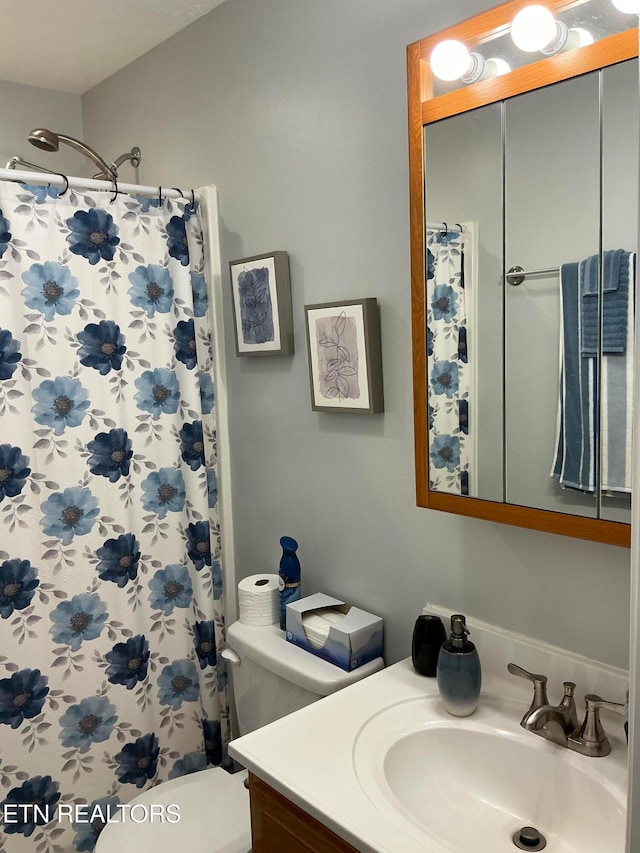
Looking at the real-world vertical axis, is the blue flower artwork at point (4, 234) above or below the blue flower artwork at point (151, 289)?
above

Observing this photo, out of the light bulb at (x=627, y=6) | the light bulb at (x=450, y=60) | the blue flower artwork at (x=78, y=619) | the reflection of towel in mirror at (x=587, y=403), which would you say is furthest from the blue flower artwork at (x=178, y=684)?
the light bulb at (x=627, y=6)

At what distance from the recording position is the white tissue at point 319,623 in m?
1.71

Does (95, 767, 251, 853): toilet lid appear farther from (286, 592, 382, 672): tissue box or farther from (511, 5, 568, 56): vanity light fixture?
(511, 5, 568, 56): vanity light fixture

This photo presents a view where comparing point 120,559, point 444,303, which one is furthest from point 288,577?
point 444,303

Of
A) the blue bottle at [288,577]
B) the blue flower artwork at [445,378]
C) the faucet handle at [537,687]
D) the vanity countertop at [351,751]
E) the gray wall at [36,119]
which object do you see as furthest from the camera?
the gray wall at [36,119]

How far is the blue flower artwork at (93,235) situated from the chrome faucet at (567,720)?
4.65 feet

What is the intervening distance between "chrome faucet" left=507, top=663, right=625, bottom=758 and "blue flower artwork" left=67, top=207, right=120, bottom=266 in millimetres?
1418

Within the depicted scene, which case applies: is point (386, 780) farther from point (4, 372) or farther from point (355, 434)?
point (4, 372)

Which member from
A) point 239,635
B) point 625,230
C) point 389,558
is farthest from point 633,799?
point 239,635

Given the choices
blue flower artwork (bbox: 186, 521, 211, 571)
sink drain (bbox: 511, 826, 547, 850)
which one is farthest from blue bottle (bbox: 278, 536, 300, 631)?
sink drain (bbox: 511, 826, 547, 850)

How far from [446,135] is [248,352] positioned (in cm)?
86

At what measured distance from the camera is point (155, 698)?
6.94ft

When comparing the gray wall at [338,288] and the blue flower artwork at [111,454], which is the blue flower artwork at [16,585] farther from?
the gray wall at [338,288]

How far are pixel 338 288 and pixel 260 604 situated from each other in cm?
84
